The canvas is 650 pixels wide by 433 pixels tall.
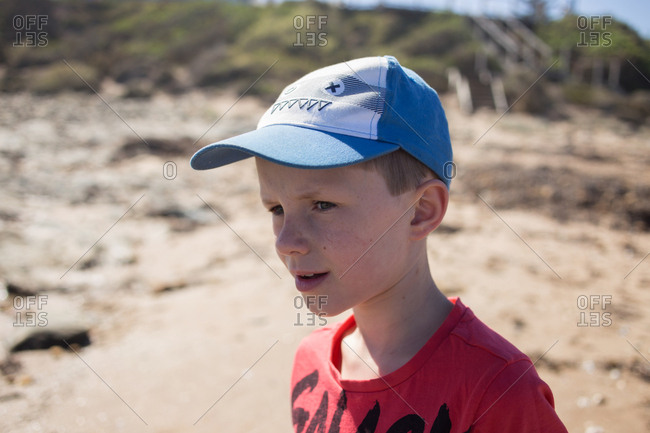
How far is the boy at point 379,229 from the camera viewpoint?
1.20 meters

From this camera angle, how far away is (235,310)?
425 centimetres

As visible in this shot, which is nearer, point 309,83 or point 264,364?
point 309,83

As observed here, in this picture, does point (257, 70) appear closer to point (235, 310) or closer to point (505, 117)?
point (505, 117)

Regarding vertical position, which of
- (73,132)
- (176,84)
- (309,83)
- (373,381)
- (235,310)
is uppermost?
(309,83)

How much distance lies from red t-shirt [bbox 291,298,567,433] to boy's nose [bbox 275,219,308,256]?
0.41m

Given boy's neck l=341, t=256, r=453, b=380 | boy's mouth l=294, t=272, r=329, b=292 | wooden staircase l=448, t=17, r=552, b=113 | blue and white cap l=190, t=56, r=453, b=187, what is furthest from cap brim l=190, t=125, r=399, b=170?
wooden staircase l=448, t=17, r=552, b=113

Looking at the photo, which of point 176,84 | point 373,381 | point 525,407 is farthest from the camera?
point 176,84

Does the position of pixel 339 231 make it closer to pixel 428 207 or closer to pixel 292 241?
pixel 292 241

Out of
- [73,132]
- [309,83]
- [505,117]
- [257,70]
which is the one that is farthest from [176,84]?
[309,83]

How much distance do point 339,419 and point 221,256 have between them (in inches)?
166

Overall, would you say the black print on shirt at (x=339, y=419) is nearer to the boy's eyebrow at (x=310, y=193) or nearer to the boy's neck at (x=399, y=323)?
the boy's neck at (x=399, y=323)

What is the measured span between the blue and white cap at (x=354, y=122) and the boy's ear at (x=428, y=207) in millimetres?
45

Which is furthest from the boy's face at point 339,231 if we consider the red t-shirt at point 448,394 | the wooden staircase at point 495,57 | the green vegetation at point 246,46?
the wooden staircase at point 495,57

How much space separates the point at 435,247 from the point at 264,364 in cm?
280
